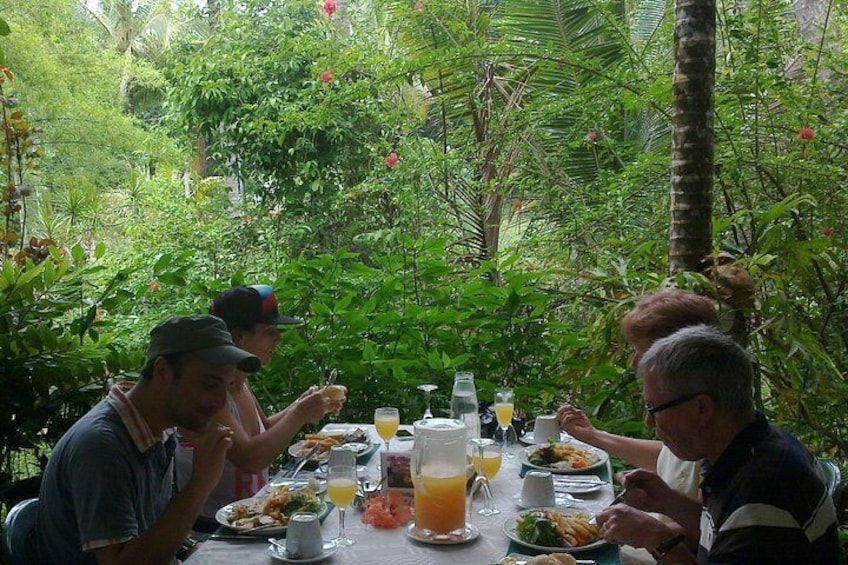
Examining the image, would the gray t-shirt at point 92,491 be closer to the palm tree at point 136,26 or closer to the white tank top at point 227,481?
the white tank top at point 227,481

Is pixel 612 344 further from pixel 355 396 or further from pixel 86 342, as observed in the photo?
pixel 86 342

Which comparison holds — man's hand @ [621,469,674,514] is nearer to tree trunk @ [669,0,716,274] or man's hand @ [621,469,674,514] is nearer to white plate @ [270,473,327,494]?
white plate @ [270,473,327,494]

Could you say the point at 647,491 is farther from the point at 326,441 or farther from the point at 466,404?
the point at 326,441

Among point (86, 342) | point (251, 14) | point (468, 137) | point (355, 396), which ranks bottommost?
point (355, 396)

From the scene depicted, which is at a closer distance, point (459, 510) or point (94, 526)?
point (94, 526)

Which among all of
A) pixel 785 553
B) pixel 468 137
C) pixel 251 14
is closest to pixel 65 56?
pixel 251 14

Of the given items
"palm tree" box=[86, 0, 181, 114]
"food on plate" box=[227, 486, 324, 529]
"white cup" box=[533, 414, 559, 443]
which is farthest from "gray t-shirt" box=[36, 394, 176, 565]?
"palm tree" box=[86, 0, 181, 114]

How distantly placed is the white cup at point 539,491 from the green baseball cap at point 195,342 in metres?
0.84

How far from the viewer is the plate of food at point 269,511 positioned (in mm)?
1914

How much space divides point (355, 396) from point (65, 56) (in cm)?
559

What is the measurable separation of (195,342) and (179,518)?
0.39 m

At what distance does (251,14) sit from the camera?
228 inches

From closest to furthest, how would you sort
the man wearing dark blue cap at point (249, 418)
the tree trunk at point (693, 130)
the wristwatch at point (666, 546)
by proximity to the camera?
1. the wristwatch at point (666, 546)
2. the man wearing dark blue cap at point (249, 418)
3. the tree trunk at point (693, 130)

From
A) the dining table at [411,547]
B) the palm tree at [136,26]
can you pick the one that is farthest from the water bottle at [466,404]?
the palm tree at [136,26]
